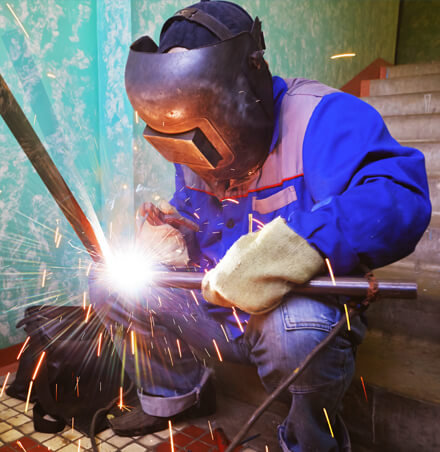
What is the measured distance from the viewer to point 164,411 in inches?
65.7

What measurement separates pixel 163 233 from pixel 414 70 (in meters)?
4.04

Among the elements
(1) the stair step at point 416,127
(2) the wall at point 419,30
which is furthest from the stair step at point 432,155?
(2) the wall at point 419,30

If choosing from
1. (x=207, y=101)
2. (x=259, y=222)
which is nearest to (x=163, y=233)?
(x=259, y=222)

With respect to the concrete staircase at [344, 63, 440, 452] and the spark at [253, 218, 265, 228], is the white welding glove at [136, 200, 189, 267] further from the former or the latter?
the concrete staircase at [344, 63, 440, 452]

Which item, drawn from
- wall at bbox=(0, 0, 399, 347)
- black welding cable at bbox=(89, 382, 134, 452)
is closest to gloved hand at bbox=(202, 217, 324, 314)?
black welding cable at bbox=(89, 382, 134, 452)

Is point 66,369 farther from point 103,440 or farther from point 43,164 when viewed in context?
point 43,164

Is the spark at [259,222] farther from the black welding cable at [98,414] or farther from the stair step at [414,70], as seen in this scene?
the stair step at [414,70]

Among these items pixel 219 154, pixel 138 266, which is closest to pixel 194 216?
pixel 138 266

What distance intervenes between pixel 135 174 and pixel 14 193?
64 centimetres

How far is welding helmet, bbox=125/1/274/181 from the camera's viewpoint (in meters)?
1.20

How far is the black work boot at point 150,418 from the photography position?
164 cm

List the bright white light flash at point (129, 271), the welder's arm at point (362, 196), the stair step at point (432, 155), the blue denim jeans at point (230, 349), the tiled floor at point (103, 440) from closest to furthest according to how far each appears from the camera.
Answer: the welder's arm at point (362, 196)
the blue denim jeans at point (230, 349)
the bright white light flash at point (129, 271)
the tiled floor at point (103, 440)
the stair step at point (432, 155)

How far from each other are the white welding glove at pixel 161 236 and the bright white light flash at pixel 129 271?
0.06m

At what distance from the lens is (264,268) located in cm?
103
